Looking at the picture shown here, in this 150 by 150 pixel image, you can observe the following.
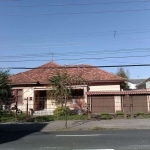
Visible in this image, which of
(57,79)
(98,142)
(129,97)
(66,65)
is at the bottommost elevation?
(98,142)

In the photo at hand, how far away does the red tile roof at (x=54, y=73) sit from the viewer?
27.0 meters

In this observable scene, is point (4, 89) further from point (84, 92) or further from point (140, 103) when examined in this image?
point (140, 103)

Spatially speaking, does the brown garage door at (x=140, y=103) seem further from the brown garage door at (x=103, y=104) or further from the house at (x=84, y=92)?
the brown garage door at (x=103, y=104)

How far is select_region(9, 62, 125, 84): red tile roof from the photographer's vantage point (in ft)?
88.6

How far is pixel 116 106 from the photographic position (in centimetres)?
2538

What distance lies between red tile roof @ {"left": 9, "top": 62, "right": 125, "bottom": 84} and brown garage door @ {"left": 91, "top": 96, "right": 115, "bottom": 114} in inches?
87.2

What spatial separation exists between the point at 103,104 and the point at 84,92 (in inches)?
91.5

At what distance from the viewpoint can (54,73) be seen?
89.8 ft

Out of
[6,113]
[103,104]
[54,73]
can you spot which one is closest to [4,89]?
[6,113]

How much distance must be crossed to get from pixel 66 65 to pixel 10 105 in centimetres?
772

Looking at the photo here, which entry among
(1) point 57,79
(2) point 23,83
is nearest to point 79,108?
(1) point 57,79

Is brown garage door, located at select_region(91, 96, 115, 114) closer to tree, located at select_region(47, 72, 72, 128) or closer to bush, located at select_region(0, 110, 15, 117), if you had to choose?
tree, located at select_region(47, 72, 72, 128)

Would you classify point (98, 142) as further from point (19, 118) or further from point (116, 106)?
point (116, 106)

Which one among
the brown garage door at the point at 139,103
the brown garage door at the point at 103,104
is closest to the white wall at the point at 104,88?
the brown garage door at the point at 103,104
